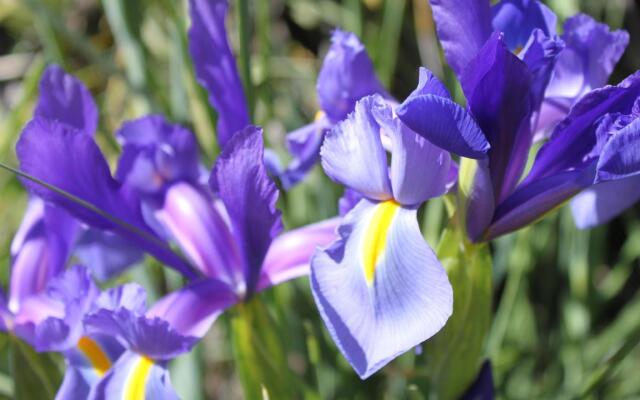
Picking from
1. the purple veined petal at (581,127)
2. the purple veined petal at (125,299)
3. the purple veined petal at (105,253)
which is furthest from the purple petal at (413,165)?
the purple veined petal at (105,253)

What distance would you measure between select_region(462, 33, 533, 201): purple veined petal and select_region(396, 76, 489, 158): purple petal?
5cm

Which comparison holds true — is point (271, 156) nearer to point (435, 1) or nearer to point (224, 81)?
point (224, 81)

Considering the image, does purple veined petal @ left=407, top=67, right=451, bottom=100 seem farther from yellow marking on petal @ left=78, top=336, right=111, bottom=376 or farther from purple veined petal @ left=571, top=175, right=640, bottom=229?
yellow marking on petal @ left=78, top=336, right=111, bottom=376

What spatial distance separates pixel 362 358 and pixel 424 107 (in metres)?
0.18

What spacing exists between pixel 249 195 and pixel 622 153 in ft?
0.93

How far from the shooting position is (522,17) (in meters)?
0.76

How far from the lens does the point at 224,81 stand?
780 millimetres

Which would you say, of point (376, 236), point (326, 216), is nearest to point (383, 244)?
point (376, 236)

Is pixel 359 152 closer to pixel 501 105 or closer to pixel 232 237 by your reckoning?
pixel 501 105

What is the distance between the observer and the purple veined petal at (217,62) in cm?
77

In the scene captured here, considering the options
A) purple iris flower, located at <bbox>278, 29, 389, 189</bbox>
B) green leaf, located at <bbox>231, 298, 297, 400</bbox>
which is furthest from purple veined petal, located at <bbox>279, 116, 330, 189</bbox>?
green leaf, located at <bbox>231, 298, 297, 400</bbox>

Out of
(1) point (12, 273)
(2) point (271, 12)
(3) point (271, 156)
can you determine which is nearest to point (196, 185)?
(3) point (271, 156)

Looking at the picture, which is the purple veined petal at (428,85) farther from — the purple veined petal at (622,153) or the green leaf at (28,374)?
the green leaf at (28,374)

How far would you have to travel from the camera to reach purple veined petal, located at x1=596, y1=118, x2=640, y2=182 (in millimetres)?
614
